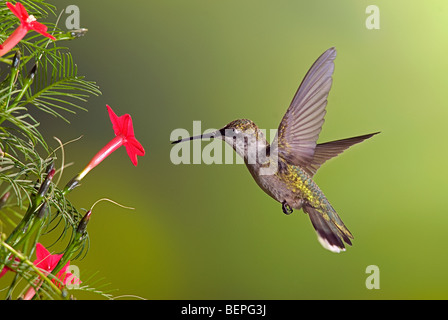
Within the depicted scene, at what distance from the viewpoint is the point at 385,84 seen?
5.74ft

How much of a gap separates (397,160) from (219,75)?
27.3 inches

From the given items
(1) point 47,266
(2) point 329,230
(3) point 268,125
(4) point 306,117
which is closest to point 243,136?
(4) point 306,117

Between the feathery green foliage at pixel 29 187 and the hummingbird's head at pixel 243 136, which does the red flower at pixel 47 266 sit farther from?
the hummingbird's head at pixel 243 136

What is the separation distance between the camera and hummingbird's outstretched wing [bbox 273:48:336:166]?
744 millimetres

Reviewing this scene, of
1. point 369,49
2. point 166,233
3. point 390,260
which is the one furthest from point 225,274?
point 369,49

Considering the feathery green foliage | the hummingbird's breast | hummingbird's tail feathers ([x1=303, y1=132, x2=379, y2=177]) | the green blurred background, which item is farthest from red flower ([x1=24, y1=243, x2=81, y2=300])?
the green blurred background

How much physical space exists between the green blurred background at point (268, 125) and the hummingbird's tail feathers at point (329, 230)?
88cm

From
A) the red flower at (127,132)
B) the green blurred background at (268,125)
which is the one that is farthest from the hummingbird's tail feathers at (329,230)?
the green blurred background at (268,125)

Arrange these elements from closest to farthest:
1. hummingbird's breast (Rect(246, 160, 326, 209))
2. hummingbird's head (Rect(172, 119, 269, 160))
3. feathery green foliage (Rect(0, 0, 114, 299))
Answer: feathery green foliage (Rect(0, 0, 114, 299)) → hummingbird's head (Rect(172, 119, 269, 160)) → hummingbird's breast (Rect(246, 160, 326, 209))

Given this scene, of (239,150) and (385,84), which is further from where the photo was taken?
(385,84)

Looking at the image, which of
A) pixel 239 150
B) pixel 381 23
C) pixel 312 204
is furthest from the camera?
pixel 381 23

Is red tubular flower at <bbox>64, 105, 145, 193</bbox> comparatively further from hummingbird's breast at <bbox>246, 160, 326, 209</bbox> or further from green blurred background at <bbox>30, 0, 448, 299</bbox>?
green blurred background at <bbox>30, 0, 448, 299</bbox>

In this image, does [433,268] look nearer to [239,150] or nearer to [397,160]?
[397,160]

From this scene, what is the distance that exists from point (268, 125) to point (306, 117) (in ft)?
3.09
